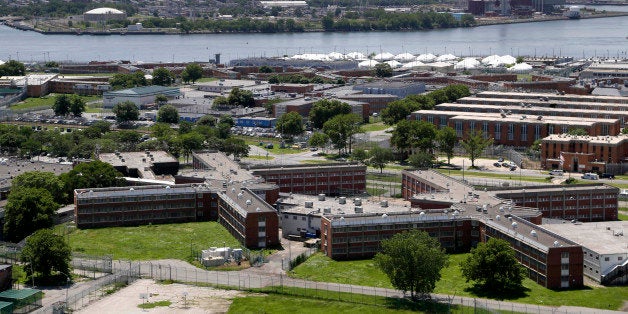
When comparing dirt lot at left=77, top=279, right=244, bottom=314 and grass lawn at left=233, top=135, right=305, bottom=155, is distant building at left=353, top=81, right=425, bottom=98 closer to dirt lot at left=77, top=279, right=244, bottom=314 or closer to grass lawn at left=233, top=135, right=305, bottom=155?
grass lawn at left=233, top=135, right=305, bottom=155

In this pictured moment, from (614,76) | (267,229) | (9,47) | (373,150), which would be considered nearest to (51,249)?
(267,229)

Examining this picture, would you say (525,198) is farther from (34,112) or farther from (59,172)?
(34,112)

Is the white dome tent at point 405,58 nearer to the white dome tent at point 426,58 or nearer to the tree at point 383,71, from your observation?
the white dome tent at point 426,58

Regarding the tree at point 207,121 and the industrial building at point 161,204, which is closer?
the industrial building at point 161,204

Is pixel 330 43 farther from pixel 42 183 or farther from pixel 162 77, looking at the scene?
pixel 42 183

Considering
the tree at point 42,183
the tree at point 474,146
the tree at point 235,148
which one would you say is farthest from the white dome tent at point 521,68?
the tree at point 42,183

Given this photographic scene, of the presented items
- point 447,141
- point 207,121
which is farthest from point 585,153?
point 207,121
